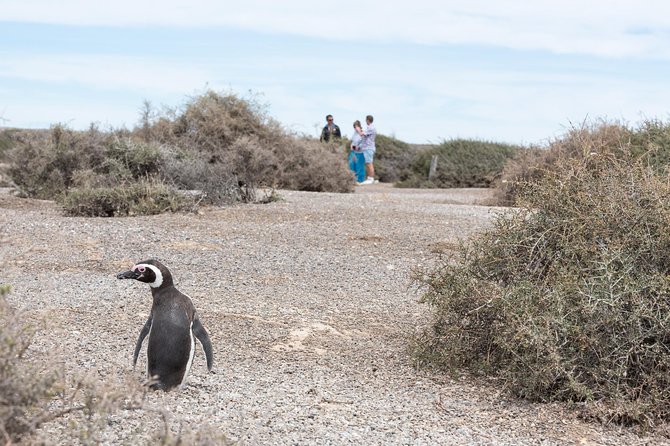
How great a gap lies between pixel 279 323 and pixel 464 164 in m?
19.7

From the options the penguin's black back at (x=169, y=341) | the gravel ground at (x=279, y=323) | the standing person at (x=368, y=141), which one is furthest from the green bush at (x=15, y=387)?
the standing person at (x=368, y=141)

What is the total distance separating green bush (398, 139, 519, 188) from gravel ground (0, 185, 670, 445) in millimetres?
12595

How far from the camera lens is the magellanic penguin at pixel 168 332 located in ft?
17.4

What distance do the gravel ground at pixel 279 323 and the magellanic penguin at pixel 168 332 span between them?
0.13m

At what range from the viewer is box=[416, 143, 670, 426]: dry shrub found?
5250 mm

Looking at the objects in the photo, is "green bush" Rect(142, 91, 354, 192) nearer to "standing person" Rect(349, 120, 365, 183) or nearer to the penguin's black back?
"standing person" Rect(349, 120, 365, 183)

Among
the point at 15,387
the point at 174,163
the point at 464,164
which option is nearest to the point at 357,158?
the point at 464,164

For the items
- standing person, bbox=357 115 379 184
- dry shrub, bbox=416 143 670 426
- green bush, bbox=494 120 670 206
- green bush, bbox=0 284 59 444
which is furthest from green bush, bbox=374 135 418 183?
green bush, bbox=0 284 59 444

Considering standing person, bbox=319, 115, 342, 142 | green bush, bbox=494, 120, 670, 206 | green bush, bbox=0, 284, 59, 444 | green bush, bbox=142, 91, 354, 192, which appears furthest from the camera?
standing person, bbox=319, 115, 342, 142

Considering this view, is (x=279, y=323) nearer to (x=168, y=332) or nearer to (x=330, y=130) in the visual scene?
(x=168, y=332)

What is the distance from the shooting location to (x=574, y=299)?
5527mm

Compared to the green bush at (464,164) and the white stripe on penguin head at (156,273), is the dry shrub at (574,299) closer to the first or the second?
the white stripe on penguin head at (156,273)

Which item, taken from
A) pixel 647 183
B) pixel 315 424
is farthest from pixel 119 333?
pixel 647 183

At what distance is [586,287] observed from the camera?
5.45 meters
